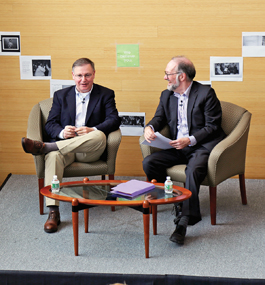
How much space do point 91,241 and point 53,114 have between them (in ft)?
4.13

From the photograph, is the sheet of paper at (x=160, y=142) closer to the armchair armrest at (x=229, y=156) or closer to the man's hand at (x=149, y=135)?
the man's hand at (x=149, y=135)

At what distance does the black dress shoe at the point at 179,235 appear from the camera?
287 cm

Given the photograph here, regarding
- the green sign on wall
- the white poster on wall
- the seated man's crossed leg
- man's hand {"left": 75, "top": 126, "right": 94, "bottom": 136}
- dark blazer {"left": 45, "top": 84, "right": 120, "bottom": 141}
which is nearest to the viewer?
the seated man's crossed leg

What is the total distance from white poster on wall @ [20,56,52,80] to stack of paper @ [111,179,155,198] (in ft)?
6.55

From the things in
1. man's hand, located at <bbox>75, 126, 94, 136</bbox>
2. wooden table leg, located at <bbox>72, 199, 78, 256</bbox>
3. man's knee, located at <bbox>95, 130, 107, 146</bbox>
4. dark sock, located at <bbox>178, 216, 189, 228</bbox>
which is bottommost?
dark sock, located at <bbox>178, 216, 189, 228</bbox>

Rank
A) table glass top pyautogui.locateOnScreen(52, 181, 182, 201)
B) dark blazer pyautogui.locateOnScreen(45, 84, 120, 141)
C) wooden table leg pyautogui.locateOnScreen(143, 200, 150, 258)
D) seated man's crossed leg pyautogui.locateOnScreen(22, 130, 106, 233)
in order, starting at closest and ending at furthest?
wooden table leg pyautogui.locateOnScreen(143, 200, 150, 258) → table glass top pyautogui.locateOnScreen(52, 181, 182, 201) → seated man's crossed leg pyautogui.locateOnScreen(22, 130, 106, 233) → dark blazer pyautogui.locateOnScreen(45, 84, 120, 141)

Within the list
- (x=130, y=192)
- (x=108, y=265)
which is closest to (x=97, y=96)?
(x=130, y=192)

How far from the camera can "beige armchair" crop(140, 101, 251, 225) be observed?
10.5 feet

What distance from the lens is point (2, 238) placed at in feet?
9.89

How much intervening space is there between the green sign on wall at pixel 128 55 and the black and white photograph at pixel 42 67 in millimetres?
741

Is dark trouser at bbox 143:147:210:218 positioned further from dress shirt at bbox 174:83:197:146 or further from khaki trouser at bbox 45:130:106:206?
khaki trouser at bbox 45:130:106:206

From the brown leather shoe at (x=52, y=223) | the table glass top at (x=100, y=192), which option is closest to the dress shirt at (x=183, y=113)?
the table glass top at (x=100, y=192)

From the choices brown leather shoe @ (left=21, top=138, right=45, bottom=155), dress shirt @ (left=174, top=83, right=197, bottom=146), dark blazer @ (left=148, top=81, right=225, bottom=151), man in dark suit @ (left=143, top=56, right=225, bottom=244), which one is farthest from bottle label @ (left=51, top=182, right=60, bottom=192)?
dress shirt @ (left=174, top=83, right=197, bottom=146)

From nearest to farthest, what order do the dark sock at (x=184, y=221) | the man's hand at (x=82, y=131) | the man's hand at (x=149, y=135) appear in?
the dark sock at (x=184, y=221)
the man's hand at (x=149, y=135)
the man's hand at (x=82, y=131)
